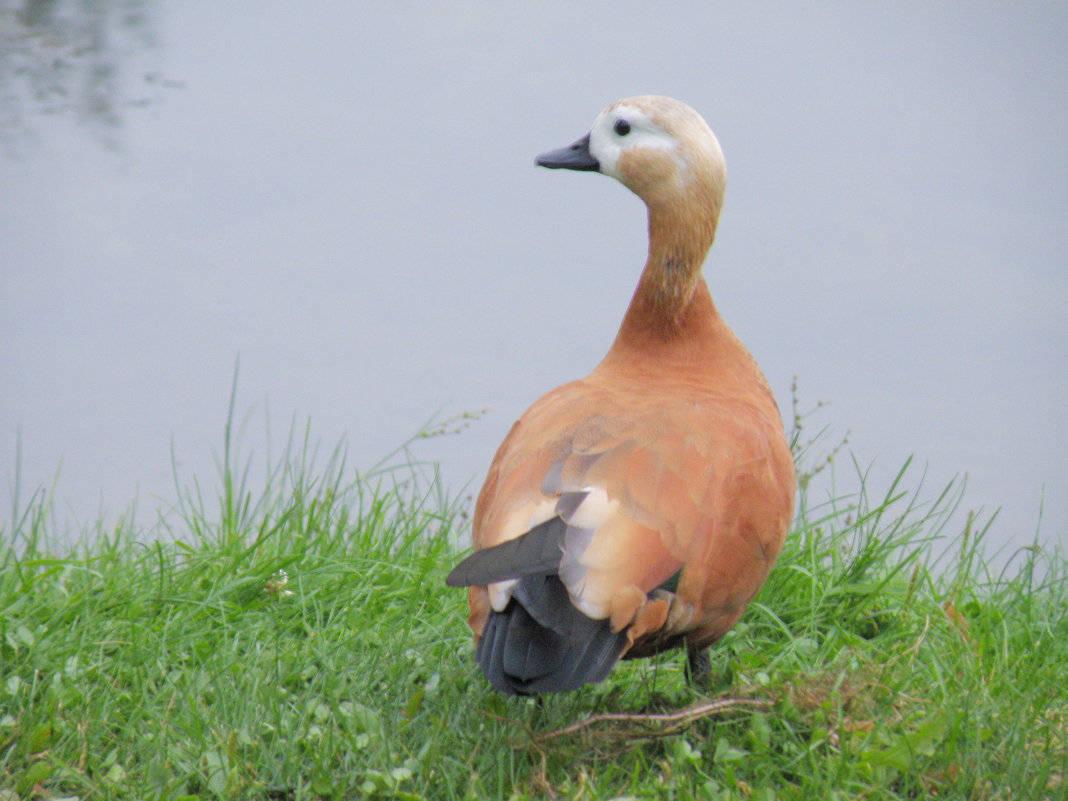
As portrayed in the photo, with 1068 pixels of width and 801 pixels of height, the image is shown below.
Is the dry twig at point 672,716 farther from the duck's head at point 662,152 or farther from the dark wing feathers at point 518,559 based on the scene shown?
the duck's head at point 662,152

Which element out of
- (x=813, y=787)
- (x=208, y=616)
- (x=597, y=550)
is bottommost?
(x=208, y=616)

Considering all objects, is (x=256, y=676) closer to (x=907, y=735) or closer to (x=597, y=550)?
(x=597, y=550)

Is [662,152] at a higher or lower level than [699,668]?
higher

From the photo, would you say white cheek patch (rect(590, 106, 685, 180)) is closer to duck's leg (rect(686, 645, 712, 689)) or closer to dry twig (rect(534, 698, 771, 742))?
duck's leg (rect(686, 645, 712, 689))

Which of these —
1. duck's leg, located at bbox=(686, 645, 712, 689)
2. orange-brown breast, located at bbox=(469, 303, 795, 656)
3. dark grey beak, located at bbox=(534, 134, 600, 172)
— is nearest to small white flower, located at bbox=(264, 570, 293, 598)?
orange-brown breast, located at bbox=(469, 303, 795, 656)

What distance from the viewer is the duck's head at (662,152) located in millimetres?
3008

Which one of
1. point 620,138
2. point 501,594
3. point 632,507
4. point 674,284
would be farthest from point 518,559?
point 620,138

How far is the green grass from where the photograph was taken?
244cm

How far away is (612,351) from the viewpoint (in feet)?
10.5

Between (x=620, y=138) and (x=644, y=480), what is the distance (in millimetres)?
1116

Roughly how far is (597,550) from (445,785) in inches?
25.1

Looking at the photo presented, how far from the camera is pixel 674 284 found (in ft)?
10.1

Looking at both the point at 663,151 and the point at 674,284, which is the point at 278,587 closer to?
the point at 674,284

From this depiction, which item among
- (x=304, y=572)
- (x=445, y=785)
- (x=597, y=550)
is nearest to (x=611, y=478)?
(x=597, y=550)
